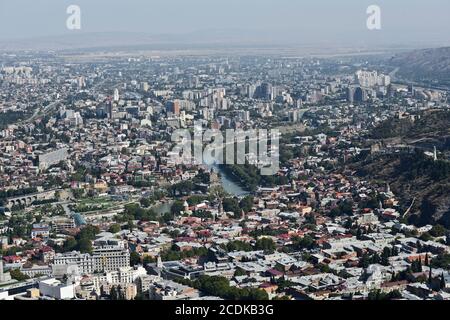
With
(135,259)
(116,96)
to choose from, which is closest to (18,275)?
(135,259)

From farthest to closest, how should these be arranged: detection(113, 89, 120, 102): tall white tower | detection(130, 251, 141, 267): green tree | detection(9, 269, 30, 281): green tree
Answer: detection(113, 89, 120, 102): tall white tower, detection(130, 251, 141, 267): green tree, detection(9, 269, 30, 281): green tree

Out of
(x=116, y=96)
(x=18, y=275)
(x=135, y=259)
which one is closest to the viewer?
(x=18, y=275)

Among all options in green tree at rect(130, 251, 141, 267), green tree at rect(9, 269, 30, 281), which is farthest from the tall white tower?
green tree at rect(9, 269, 30, 281)

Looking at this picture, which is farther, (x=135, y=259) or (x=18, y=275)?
(x=135, y=259)

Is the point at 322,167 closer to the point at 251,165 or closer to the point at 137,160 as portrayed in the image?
the point at 251,165

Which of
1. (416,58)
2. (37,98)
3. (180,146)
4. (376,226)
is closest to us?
(376,226)

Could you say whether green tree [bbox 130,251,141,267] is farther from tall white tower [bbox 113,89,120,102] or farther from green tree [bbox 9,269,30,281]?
tall white tower [bbox 113,89,120,102]

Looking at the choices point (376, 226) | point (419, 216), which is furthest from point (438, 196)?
point (376, 226)

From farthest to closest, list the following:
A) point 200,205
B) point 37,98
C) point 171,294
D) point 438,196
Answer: point 37,98 → point 200,205 → point 438,196 → point 171,294

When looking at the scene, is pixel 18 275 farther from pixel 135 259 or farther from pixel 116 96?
pixel 116 96

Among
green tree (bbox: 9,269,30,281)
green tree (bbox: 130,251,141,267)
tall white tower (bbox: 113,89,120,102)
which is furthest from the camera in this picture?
tall white tower (bbox: 113,89,120,102)

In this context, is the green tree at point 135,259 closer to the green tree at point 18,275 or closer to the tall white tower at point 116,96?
the green tree at point 18,275
